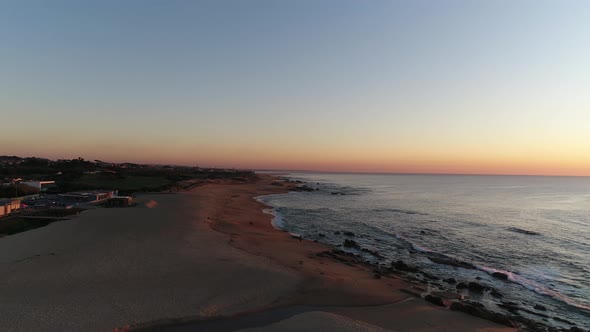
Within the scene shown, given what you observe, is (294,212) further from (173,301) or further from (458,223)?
(173,301)

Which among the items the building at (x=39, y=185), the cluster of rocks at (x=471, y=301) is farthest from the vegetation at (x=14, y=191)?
the cluster of rocks at (x=471, y=301)

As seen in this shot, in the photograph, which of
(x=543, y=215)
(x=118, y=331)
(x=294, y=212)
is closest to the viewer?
(x=118, y=331)

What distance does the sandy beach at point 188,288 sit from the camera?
501 inches

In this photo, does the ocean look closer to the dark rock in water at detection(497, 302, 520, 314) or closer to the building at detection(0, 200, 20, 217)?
the dark rock in water at detection(497, 302, 520, 314)

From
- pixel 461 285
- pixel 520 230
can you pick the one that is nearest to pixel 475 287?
pixel 461 285

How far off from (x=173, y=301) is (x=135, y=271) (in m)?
4.75

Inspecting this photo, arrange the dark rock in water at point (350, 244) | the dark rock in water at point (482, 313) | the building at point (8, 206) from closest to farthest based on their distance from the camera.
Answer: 1. the dark rock in water at point (482, 313)
2. the dark rock in water at point (350, 244)
3. the building at point (8, 206)

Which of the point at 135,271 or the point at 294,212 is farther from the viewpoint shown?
the point at 294,212

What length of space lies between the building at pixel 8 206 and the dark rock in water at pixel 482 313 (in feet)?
120

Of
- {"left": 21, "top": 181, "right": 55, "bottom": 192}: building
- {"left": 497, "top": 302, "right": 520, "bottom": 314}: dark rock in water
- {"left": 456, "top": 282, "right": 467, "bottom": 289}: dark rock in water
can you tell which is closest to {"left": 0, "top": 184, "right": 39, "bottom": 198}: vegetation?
{"left": 21, "top": 181, "right": 55, "bottom": 192}: building

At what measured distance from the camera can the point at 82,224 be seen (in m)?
28.5

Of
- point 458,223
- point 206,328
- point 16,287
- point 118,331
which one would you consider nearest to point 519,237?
point 458,223

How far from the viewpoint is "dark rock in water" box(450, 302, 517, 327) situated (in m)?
15.1

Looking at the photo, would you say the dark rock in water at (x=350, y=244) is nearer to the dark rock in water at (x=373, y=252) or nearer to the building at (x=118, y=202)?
the dark rock in water at (x=373, y=252)
